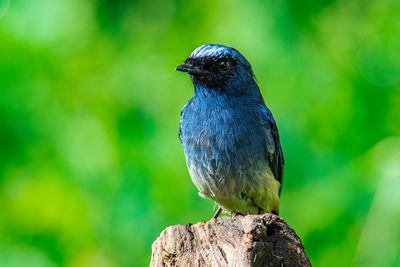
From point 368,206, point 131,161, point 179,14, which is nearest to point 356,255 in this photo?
point 368,206

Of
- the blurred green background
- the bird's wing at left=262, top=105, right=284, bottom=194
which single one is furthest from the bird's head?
the blurred green background

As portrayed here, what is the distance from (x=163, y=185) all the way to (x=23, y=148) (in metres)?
1.82

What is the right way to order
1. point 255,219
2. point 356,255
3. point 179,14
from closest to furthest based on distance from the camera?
point 255,219 → point 356,255 → point 179,14

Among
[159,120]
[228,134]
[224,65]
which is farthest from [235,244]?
[159,120]

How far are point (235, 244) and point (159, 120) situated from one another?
3404 mm

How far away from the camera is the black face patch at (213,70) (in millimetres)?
5441

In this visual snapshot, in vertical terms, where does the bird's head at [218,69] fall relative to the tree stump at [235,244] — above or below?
above

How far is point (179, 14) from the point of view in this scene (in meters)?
7.43

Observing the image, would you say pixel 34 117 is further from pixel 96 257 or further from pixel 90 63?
pixel 96 257

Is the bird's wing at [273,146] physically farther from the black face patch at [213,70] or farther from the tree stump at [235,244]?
the tree stump at [235,244]

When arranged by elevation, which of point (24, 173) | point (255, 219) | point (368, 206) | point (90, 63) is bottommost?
point (255, 219)

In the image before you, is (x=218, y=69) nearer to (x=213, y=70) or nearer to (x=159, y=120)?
(x=213, y=70)

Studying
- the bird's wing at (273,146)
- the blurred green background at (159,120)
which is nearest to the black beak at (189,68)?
the bird's wing at (273,146)

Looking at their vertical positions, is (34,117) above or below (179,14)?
below
